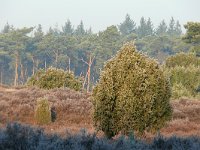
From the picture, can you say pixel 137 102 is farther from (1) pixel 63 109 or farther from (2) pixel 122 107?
(1) pixel 63 109

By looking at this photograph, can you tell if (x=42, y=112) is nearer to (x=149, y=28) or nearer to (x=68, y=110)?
(x=68, y=110)

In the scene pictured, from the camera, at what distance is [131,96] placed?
14062mm

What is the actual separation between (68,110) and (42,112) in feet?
14.4

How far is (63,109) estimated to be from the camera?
28.1 metres

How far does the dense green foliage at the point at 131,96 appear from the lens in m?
14.1

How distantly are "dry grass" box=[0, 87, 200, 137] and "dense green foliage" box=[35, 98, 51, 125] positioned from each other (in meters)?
0.39

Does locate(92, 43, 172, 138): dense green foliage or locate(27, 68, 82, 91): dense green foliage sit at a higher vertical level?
locate(27, 68, 82, 91): dense green foliage

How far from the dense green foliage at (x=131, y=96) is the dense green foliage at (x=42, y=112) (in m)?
9.44

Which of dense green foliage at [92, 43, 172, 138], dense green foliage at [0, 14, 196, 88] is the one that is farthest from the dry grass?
dense green foliage at [0, 14, 196, 88]

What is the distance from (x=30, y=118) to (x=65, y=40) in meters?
75.8

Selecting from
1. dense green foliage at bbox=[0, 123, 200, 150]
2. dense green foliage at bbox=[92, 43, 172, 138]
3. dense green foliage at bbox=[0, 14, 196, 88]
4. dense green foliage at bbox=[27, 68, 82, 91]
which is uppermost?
dense green foliage at bbox=[0, 14, 196, 88]

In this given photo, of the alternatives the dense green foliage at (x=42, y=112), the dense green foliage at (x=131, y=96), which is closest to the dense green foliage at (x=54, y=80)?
the dense green foliage at (x=42, y=112)

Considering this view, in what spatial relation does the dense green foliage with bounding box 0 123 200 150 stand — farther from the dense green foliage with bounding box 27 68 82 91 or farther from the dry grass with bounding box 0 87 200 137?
the dense green foliage with bounding box 27 68 82 91

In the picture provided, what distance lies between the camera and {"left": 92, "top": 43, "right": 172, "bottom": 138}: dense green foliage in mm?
14141
